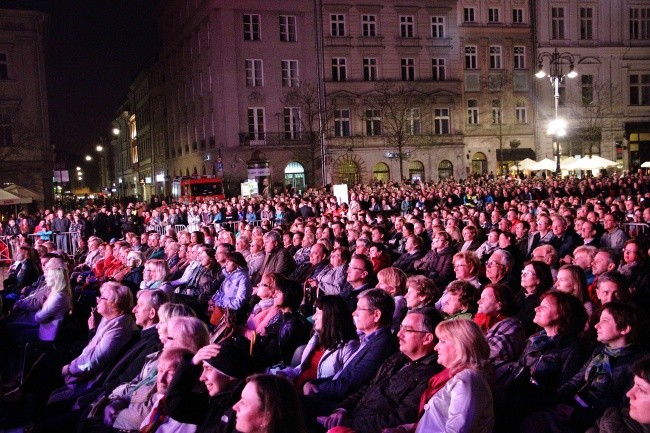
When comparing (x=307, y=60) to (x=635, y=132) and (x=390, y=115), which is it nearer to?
(x=390, y=115)

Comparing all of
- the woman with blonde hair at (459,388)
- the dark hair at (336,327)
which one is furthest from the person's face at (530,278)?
the woman with blonde hair at (459,388)

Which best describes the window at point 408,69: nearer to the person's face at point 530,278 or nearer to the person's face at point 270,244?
the person's face at point 270,244

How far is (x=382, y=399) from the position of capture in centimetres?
465

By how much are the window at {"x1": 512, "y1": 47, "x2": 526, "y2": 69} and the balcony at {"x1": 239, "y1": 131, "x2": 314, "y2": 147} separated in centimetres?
1698

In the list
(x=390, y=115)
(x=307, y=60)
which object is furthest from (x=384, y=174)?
(x=307, y=60)

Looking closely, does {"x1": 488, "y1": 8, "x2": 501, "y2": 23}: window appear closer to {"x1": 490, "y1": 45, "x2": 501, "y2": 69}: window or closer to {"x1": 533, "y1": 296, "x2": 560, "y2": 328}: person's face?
{"x1": 490, "y1": 45, "x2": 501, "y2": 69}: window

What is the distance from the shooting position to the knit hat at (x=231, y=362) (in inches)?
180

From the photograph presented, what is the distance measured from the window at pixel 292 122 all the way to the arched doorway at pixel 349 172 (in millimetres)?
4016

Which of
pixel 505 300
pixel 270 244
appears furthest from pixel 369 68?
pixel 505 300

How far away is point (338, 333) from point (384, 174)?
43977 millimetres

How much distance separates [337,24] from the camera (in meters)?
48.5

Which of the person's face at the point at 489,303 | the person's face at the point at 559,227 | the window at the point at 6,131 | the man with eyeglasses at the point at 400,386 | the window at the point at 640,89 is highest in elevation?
the window at the point at 640,89

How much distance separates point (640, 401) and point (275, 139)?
44.8 meters

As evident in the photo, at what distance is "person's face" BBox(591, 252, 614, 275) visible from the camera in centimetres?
734
